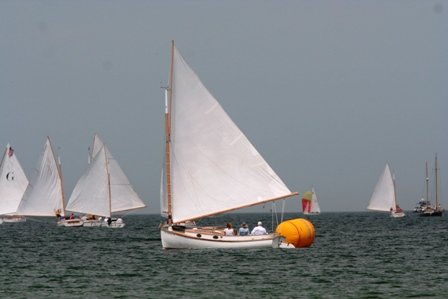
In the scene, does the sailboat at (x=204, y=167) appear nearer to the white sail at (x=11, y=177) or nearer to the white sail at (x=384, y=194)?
the white sail at (x=11, y=177)

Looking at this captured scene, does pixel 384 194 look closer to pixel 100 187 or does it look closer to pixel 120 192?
pixel 120 192

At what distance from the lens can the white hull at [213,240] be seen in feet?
196

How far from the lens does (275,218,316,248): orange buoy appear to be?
6275 centimetres

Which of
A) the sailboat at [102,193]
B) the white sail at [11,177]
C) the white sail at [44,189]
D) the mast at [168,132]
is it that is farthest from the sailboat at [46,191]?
the mast at [168,132]

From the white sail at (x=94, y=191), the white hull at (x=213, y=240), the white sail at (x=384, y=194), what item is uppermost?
the white sail at (x=384, y=194)

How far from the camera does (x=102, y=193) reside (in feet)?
407

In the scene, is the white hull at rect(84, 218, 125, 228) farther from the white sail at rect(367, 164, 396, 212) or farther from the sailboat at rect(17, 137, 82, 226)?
the white sail at rect(367, 164, 396, 212)

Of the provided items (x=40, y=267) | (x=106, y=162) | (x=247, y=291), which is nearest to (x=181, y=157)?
(x=40, y=267)

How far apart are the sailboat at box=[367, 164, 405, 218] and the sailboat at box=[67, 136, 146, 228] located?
68779mm

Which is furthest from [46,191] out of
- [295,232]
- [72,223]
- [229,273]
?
[229,273]

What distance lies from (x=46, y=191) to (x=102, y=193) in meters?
9.90

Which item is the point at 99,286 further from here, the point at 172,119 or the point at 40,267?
the point at 172,119

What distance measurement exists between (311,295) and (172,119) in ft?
76.3

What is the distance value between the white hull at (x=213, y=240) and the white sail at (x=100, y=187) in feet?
205
